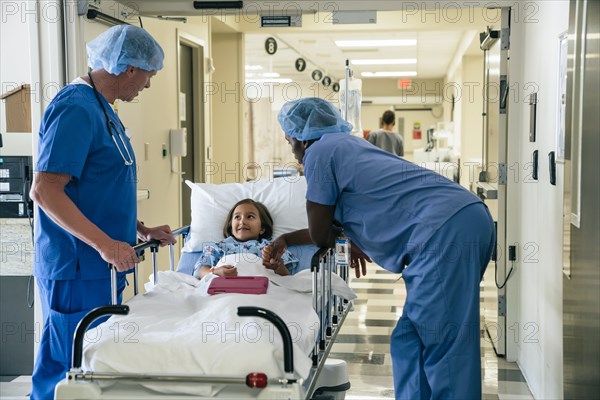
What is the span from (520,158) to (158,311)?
7.89 ft

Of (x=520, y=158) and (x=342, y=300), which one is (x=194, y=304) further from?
(x=520, y=158)

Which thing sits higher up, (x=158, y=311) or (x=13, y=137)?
(x=13, y=137)

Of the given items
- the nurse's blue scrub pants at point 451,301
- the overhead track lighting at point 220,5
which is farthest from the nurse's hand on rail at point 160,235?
the overhead track lighting at point 220,5

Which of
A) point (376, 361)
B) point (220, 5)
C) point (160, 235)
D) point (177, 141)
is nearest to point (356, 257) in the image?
point (160, 235)

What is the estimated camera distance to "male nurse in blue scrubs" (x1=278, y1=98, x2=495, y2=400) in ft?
8.07

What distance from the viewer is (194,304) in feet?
8.36

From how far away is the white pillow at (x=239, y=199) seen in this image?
363 centimetres

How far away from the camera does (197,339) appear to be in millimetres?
2055

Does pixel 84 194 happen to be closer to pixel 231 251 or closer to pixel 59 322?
pixel 59 322

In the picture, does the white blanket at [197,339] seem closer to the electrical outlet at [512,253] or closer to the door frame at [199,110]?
the electrical outlet at [512,253]

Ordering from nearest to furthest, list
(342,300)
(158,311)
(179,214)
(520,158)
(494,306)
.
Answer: (158,311), (342,300), (520,158), (494,306), (179,214)

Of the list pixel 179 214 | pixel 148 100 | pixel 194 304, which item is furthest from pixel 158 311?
pixel 179 214

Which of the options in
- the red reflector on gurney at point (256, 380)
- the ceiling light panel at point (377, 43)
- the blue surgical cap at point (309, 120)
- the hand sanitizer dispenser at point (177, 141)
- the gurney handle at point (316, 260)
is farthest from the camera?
the ceiling light panel at point (377, 43)

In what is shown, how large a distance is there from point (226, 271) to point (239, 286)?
0.98 feet
